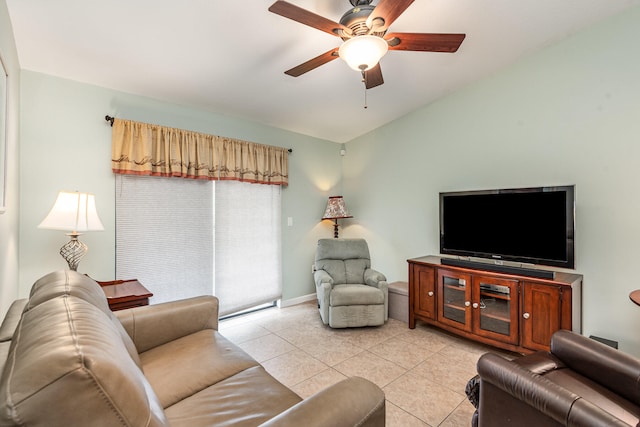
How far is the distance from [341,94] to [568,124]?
209 cm

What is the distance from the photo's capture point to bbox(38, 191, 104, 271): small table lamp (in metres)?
1.99

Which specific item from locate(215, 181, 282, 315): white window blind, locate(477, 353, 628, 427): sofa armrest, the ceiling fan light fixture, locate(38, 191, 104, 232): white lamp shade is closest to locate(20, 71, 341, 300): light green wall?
locate(38, 191, 104, 232): white lamp shade

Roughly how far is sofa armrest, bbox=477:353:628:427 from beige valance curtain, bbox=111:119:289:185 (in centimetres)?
292

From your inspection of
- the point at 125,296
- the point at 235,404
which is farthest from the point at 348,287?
the point at 235,404

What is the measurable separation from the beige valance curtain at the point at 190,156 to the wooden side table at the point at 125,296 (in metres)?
1.04

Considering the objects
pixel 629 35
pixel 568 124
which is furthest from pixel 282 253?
pixel 629 35

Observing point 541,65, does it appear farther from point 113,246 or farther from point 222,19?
point 113,246

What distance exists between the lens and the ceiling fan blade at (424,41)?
5.66 ft

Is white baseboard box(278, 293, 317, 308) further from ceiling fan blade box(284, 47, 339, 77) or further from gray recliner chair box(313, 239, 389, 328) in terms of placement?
ceiling fan blade box(284, 47, 339, 77)

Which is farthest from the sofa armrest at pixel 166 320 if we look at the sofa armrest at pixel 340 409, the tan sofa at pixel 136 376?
the sofa armrest at pixel 340 409

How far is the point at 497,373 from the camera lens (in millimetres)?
1273

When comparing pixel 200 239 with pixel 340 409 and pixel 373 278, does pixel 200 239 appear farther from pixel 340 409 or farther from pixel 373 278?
pixel 340 409

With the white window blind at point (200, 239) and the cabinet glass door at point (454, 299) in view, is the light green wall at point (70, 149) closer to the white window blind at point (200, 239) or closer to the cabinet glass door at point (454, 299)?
the white window blind at point (200, 239)

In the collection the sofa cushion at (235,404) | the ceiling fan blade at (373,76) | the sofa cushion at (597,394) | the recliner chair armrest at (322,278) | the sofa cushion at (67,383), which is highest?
the ceiling fan blade at (373,76)
